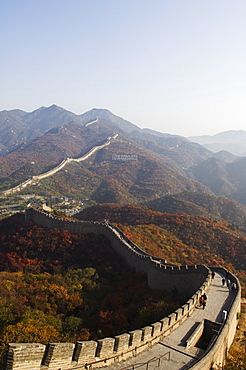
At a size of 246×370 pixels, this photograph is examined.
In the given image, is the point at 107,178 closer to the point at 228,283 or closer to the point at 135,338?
the point at 228,283

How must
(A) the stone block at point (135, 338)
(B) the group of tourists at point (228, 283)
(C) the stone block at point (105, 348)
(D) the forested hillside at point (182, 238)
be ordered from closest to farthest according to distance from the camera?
(C) the stone block at point (105, 348) < (A) the stone block at point (135, 338) < (B) the group of tourists at point (228, 283) < (D) the forested hillside at point (182, 238)

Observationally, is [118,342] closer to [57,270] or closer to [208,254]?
[57,270]

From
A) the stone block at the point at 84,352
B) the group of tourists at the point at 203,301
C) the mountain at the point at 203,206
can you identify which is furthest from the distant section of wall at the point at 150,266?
the mountain at the point at 203,206

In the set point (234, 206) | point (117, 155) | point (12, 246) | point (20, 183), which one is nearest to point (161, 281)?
point (12, 246)

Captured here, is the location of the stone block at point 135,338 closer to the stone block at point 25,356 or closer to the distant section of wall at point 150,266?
the stone block at point 25,356

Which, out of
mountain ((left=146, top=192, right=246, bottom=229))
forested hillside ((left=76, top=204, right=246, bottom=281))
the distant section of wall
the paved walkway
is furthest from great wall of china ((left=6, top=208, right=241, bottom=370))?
mountain ((left=146, top=192, right=246, bottom=229))

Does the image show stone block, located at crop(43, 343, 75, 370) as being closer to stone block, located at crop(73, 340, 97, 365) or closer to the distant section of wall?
stone block, located at crop(73, 340, 97, 365)

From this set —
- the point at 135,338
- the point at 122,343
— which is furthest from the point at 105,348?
the point at 135,338

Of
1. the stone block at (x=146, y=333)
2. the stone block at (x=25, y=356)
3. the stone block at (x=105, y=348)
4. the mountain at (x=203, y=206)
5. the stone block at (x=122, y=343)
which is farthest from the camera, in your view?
the mountain at (x=203, y=206)

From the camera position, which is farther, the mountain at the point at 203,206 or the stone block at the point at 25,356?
the mountain at the point at 203,206
